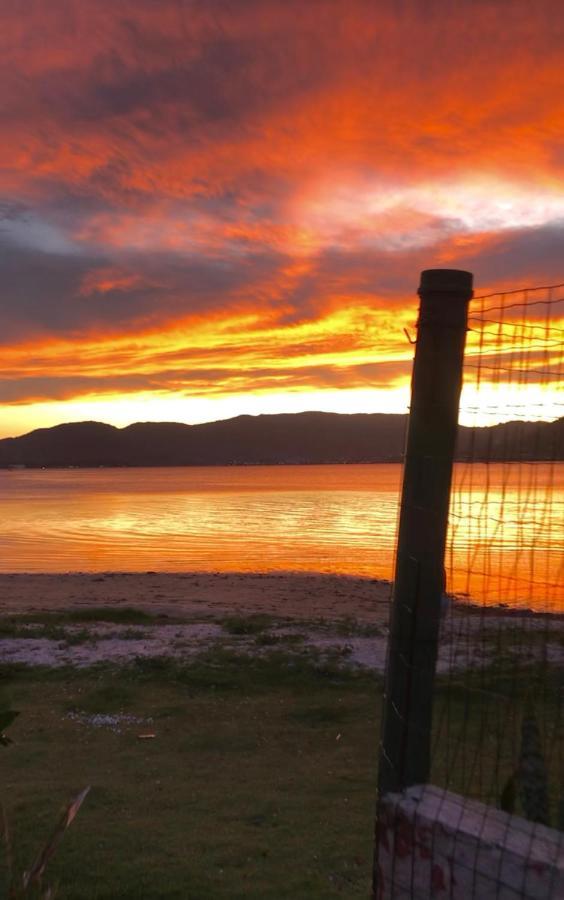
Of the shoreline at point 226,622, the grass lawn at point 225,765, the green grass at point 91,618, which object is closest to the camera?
the grass lawn at point 225,765

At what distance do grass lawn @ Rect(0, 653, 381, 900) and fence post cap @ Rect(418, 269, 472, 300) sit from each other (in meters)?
2.34

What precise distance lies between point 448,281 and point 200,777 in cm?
563

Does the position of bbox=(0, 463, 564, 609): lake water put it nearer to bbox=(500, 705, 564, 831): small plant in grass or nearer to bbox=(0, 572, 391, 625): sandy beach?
bbox=(0, 572, 391, 625): sandy beach

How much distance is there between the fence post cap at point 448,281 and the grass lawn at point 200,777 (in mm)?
2338

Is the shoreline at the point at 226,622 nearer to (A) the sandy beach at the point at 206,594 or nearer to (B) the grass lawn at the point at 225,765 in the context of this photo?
(A) the sandy beach at the point at 206,594

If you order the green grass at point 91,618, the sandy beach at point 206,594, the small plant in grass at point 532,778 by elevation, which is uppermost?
the small plant in grass at point 532,778

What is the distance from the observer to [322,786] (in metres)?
7.11

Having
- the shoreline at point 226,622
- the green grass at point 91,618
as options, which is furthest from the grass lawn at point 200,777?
the green grass at point 91,618

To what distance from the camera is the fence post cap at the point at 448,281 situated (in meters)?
3.19

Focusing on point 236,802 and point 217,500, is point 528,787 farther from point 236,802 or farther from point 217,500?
point 217,500

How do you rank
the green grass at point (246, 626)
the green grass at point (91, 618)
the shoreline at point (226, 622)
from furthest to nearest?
the green grass at point (91, 618)
the green grass at point (246, 626)
the shoreline at point (226, 622)

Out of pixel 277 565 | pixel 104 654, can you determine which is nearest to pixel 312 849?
pixel 104 654

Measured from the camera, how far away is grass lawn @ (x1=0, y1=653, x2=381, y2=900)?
5.18m

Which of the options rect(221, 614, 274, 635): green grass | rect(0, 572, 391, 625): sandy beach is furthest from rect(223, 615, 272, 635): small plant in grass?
rect(0, 572, 391, 625): sandy beach
